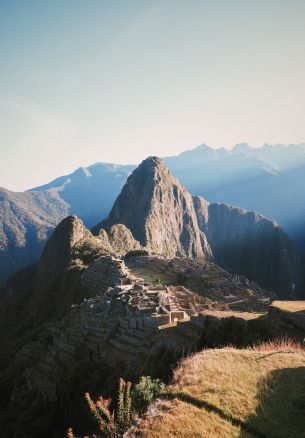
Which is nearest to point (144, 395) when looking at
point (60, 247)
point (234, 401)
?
point (234, 401)

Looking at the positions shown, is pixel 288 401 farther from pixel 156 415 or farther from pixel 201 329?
pixel 201 329

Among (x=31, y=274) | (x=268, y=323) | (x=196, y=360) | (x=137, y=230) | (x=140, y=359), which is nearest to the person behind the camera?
(x=196, y=360)

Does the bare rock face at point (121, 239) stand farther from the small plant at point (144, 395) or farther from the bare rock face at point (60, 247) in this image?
the small plant at point (144, 395)

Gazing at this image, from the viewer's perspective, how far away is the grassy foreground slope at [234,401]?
26.5 feet

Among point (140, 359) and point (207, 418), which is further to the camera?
point (140, 359)

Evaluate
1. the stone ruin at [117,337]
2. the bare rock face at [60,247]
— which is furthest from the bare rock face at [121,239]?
the stone ruin at [117,337]

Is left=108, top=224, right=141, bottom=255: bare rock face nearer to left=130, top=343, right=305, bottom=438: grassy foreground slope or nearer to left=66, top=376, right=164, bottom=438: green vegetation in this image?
left=66, top=376, right=164, bottom=438: green vegetation

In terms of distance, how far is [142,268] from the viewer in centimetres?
8238

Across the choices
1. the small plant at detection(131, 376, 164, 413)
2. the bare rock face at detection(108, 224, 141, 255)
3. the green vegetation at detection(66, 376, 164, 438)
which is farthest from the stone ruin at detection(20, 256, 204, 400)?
the bare rock face at detection(108, 224, 141, 255)

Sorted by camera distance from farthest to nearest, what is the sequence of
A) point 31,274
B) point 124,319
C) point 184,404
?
point 31,274 < point 124,319 < point 184,404

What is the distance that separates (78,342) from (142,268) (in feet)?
178

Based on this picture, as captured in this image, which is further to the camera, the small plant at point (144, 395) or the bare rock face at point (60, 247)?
the bare rock face at point (60, 247)

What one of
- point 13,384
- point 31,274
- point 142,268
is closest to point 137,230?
point 31,274

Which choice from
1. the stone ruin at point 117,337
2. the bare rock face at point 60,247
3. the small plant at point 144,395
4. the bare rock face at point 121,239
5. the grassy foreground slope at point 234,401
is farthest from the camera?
the bare rock face at point 121,239
